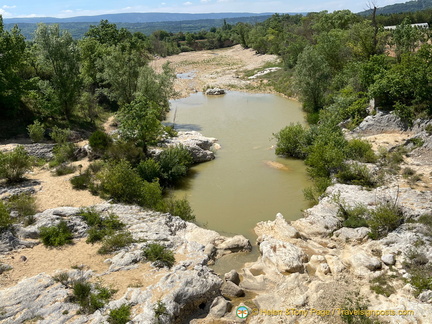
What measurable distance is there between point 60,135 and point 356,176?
20.3m

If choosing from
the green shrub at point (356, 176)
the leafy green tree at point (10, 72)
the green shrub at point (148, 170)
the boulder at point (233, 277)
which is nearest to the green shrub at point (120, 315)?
the boulder at point (233, 277)

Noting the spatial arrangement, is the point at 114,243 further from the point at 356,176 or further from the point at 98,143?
the point at 356,176

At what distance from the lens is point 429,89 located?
25.2m

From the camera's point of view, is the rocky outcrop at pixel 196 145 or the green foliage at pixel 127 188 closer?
the green foliage at pixel 127 188

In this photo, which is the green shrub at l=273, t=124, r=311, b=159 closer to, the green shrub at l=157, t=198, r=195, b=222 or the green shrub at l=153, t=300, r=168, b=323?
the green shrub at l=157, t=198, r=195, b=222

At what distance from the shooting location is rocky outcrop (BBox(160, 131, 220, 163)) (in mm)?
27109

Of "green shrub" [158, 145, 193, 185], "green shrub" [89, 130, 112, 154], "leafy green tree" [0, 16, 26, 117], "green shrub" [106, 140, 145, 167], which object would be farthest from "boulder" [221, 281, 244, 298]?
"leafy green tree" [0, 16, 26, 117]

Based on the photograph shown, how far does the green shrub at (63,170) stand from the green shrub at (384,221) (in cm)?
1696

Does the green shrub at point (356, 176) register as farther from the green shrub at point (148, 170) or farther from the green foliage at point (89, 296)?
the green foliage at point (89, 296)

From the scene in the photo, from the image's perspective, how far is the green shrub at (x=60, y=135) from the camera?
26.1 meters

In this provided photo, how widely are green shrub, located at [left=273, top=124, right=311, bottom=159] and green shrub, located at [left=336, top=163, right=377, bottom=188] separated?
5.72m

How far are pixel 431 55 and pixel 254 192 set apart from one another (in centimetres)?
1852

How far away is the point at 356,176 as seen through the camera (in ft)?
67.1

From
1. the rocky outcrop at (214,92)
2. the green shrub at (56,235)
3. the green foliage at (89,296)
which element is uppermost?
the rocky outcrop at (214,92)
